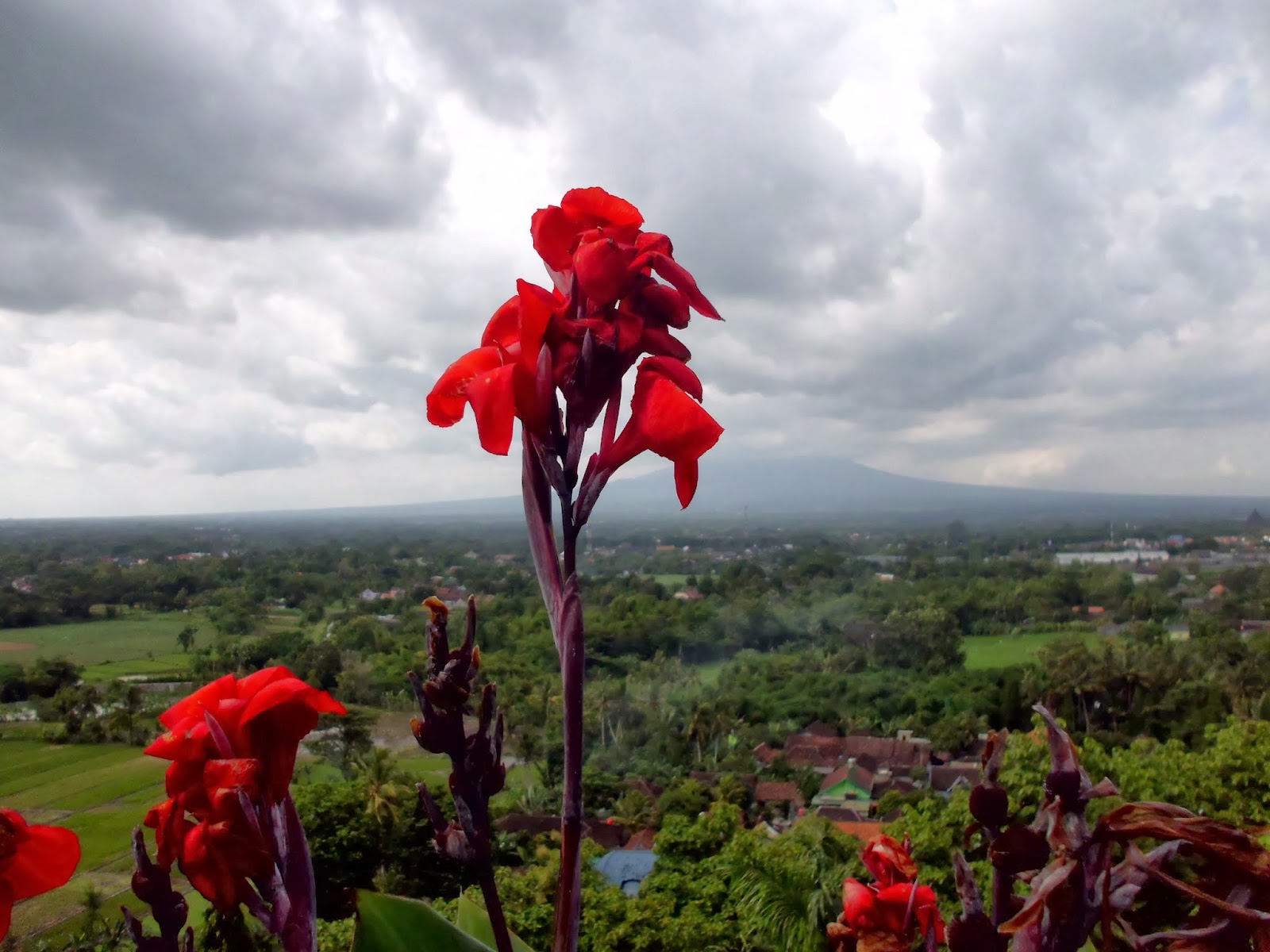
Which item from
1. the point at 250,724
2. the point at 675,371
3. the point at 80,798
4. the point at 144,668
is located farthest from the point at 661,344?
the point at 144,668

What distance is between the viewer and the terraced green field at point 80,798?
1364 centimetres

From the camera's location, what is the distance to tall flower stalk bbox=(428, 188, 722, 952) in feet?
1.83

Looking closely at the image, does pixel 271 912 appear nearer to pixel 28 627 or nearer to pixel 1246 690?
pixel 28 627

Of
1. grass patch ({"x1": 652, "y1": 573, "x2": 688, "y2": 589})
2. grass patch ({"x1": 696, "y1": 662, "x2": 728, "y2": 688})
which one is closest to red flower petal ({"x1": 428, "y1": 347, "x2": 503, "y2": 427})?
grass patch ({"x1": 696, "y1": 662, "x2": 728, "y2": 688})

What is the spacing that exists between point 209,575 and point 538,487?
98.7ft

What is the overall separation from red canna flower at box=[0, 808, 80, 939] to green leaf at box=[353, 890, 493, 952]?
0.67 ft

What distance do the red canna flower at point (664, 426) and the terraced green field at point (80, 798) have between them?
15096mm

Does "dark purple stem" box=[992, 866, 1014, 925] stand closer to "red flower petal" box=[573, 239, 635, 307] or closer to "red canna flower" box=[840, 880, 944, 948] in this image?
"red canna flower" box=[840, 880, 944, 948]

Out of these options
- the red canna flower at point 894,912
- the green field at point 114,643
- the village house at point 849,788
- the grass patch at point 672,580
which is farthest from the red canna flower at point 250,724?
the grass patch at point 672,580

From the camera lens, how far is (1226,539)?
182ft

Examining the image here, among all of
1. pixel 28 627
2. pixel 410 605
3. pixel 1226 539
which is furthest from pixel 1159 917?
pixel 1226 539

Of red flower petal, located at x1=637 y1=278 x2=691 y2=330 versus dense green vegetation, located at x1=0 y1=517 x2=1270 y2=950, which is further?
dense green vegetation, located at x1=0 y1=517 x2=1270 y2=950

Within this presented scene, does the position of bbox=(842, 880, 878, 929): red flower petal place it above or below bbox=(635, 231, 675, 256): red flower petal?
below

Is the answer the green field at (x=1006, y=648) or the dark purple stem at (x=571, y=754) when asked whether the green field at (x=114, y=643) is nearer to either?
the dark purple stem at (x=571, y=754)
